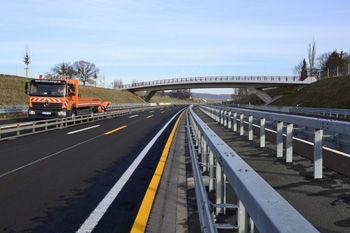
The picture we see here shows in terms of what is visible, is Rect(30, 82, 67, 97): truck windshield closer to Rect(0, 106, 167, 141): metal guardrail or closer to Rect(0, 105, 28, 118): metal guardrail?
Rect(0, 106, 167, 141): metal guardrail

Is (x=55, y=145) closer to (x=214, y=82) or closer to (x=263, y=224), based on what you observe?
(x=263, y=224)

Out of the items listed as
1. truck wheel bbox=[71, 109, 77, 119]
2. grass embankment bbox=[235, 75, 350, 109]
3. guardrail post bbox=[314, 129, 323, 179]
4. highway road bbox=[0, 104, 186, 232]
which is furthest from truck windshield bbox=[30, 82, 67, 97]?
grass embankment bbox=[235, 75, 350, 109]

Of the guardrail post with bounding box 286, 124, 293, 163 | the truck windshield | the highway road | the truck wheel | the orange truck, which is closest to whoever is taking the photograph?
the highway road

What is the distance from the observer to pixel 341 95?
158 ft

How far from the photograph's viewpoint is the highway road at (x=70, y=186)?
4438 mm

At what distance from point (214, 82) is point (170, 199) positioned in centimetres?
6915

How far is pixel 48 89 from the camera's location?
66.0 ft

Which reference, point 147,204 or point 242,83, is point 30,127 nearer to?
point 147,204

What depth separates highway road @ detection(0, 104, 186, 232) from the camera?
4438 mm

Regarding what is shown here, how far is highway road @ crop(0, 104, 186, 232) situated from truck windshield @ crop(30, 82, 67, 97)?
9.22 meters

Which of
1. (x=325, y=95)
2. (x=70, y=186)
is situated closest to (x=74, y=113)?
(x=70, y=186)

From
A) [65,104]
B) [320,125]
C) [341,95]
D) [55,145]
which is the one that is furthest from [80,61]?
[320,125]

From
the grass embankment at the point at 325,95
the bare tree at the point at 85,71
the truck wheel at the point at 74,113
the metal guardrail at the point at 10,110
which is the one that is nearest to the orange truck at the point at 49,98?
the truck wheel at the point at 74,113

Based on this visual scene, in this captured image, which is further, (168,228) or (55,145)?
(55,145)
